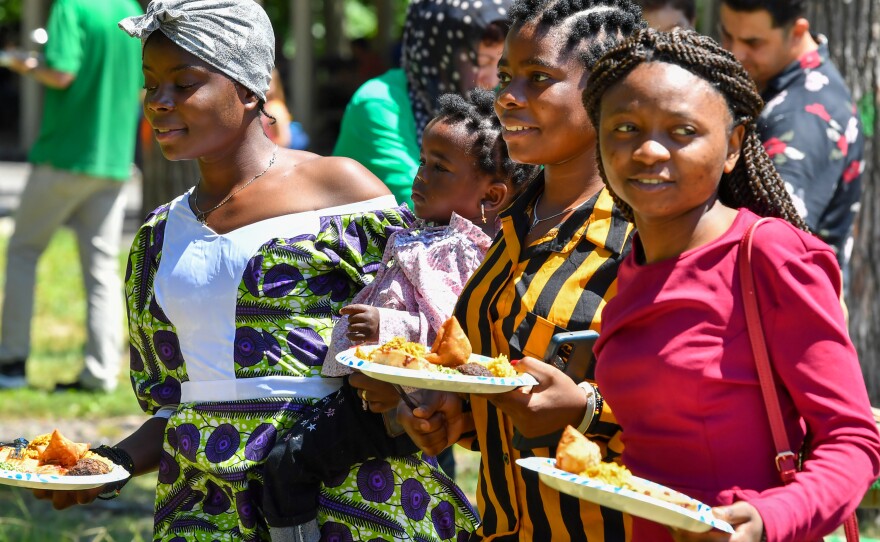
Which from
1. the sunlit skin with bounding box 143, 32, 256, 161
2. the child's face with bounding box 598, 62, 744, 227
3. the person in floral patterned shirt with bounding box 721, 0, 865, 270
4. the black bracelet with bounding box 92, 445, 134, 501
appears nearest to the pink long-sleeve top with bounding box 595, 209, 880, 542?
the child's face with bounding box 598, 62, 744, 227

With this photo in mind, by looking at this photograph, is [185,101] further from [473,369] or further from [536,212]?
[473,369]

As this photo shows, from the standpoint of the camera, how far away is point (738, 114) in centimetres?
234

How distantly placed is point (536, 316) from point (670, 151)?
0.56 metres

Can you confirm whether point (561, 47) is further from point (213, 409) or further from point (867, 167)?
point (867, 167)

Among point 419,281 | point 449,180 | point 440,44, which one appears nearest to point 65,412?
point 440,44

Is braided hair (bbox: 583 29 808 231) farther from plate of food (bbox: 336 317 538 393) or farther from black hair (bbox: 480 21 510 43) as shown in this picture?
black hair (bbox: 480 21 510 43)

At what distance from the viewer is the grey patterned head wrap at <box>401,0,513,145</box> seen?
14.4ft

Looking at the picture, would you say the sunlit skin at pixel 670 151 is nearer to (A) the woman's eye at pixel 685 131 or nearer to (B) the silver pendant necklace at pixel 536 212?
(A) the woman's eye at pixel 685 131

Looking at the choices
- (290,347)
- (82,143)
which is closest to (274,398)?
(290,347)

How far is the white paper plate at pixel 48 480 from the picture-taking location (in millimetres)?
2920

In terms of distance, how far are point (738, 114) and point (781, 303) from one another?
401 millimetres

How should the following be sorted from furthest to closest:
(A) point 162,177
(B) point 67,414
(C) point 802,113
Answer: (B) point 67,414
(A) point 162,177
(C) point 802,113

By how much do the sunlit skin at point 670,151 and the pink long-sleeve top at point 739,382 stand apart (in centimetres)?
6

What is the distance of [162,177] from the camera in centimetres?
751
